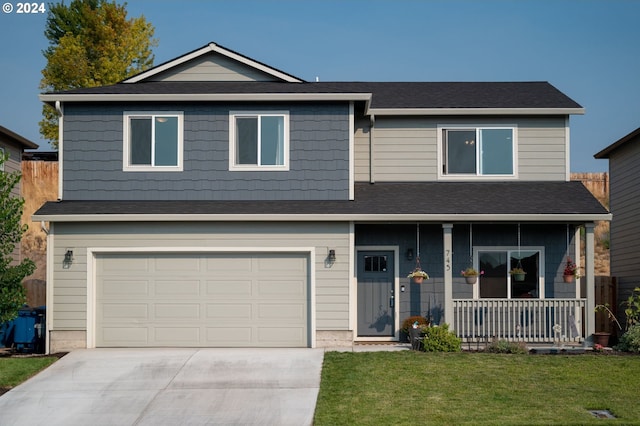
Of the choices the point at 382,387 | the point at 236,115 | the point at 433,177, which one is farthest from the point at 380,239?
the point at 382,387

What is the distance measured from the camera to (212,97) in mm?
17578

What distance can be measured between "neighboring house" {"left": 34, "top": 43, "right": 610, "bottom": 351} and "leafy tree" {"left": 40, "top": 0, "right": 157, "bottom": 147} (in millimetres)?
14961

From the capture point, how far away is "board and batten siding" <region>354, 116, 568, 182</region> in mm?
19219

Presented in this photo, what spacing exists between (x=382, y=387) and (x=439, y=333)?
10.7ft

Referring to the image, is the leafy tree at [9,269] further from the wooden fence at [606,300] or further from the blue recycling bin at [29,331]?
the wooden fence at [606,300]

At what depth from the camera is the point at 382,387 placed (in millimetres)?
13516

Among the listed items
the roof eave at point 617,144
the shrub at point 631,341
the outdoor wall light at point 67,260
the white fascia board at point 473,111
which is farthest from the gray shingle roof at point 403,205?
the roof eave at point 617,144

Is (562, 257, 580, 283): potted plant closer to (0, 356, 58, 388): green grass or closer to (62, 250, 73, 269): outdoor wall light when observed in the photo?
(62, 250, 73, 269): outdoor wall light

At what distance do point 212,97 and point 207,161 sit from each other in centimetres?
131

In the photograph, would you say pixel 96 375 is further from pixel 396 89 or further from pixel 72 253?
pixel 396 89

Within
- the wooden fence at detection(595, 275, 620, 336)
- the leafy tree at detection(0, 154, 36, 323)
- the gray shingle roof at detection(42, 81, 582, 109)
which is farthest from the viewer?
the wooden fence at detection(595, 275, 620, 336)

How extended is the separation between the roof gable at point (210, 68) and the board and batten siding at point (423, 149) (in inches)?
99.1

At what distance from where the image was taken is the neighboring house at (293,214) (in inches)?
677

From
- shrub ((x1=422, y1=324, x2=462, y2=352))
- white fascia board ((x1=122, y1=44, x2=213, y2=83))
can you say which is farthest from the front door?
white fascia board ((x1=122, y1=44, x2=213, y2=83))
